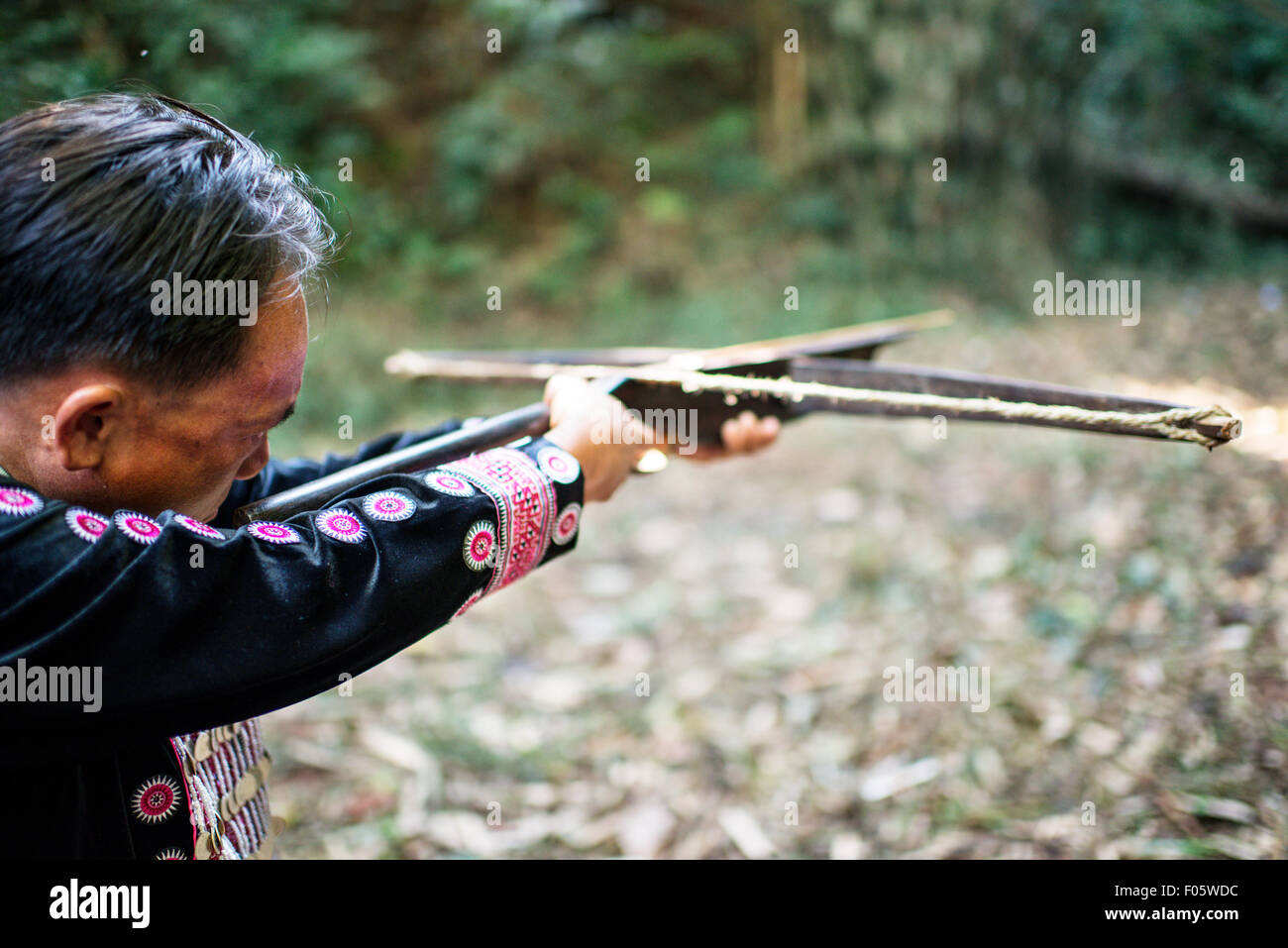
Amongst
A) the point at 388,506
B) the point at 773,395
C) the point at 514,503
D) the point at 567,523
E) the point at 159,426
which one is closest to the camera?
the point at 159,426

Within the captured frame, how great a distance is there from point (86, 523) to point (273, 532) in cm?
20

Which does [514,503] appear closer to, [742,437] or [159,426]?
[159,426]

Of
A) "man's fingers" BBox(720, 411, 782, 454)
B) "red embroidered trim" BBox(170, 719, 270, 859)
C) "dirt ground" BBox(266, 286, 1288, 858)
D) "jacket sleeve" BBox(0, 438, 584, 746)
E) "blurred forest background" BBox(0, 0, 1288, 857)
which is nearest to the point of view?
"jacket sleeve" BBox(0, 438, 584, 746)

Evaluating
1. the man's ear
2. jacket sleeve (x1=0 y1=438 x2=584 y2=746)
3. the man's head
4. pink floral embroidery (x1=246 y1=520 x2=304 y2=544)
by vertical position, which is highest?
the man's head

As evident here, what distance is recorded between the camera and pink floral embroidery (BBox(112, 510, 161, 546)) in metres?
1.04

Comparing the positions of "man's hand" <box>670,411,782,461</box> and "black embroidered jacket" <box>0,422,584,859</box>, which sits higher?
"man's hand" <box>670,411,782,461</box>

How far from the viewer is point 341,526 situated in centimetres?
118

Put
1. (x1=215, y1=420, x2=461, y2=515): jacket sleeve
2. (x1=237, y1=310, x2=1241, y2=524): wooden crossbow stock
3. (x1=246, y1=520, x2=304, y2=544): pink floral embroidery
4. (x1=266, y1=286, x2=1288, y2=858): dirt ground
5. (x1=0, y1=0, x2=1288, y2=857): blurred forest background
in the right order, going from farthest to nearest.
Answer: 1. (x1=0, y1=0, x2=1288, y2=857): blurred forest background
2. (x1=266, y1=286, x2=1288, y2=858): dirt ground
3. (x1=215, y1=420, x2=461, y2=515): jacket sleeve
4. (x1=237, y1=310, x2=1241, y2=524): wooden crossbow stock
5. (x1=246, y1=520, x2=304, y2=544): pink floral embroidery

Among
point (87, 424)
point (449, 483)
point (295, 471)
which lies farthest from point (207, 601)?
point (295, 471)

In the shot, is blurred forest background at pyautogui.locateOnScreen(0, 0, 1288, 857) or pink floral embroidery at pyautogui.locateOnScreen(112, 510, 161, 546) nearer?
pink floral embroidery at pyautogui.locateOnScreen(112, 510, 161, 546)

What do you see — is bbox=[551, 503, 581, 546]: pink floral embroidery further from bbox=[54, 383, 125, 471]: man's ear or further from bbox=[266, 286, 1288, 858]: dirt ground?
bbox=[266, 286, 1288, 858]: dirt ground

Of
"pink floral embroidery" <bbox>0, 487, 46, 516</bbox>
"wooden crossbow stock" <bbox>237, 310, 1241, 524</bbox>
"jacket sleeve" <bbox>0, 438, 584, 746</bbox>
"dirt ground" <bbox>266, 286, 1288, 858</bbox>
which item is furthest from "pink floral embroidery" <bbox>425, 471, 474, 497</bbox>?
"dirt ground" <bbox>266, 286, 1288, 858</bbox>
